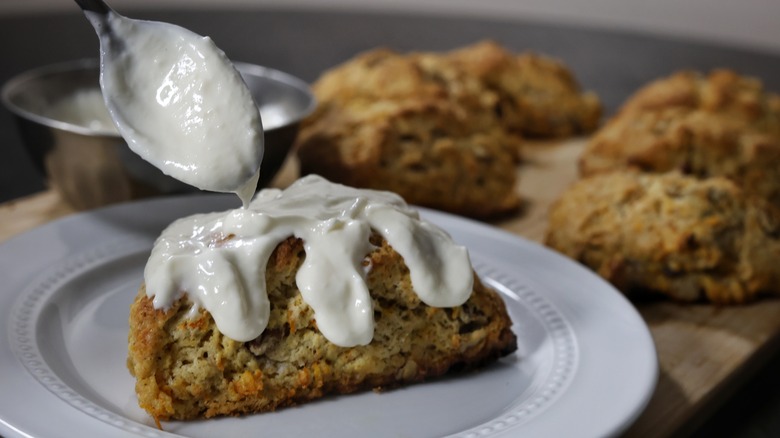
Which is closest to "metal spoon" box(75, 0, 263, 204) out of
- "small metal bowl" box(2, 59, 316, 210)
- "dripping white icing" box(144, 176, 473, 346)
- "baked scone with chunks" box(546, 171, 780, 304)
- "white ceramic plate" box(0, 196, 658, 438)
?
"dripping white icing" box(144, 176, 473, 346)

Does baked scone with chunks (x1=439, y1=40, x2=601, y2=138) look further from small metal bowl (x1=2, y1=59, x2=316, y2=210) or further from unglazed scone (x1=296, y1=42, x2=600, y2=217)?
small metal bowl (x1=2, y1=59, x2=316, y2=210)

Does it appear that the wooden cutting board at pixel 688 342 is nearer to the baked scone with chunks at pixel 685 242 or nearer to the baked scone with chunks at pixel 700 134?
the baked scone with chunks at pixel 685 242

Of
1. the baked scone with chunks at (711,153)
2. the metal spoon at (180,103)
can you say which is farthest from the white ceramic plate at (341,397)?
the baked scone with chunks at (711,153)

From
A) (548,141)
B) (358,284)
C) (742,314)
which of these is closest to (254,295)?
(358,284)

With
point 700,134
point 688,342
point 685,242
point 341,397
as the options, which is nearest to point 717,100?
point 700,134

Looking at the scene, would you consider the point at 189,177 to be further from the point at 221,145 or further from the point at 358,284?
the point at 358,284

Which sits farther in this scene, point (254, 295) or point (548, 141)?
point (548, 141)
